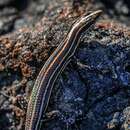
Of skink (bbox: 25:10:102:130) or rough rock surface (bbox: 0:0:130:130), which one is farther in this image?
rough rock surface (bbox: 0:0:130:130)

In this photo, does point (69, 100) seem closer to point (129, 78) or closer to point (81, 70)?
point (81, 70)

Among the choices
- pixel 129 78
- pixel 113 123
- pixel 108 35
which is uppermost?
pixel 108 35

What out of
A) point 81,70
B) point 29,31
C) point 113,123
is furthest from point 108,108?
point 29,31

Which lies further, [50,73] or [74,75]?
[74,75]

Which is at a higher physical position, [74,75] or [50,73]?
[50,73]

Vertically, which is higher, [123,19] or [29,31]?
[29,31]

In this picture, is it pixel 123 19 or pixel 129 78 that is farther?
pixel 123 19

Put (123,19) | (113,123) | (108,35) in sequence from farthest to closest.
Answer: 1. (123,19)
2. (108,35)
3. (113,123)

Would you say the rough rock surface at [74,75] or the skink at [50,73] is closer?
the skink at [50,73]
